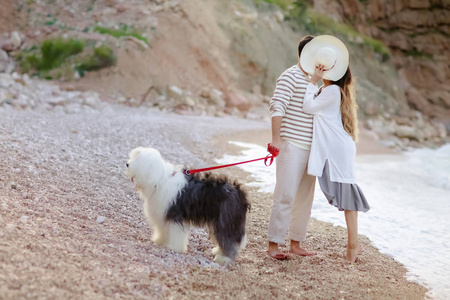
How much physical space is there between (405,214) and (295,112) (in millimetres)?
3747

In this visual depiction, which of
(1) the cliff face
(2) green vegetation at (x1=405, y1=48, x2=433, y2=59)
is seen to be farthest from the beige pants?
(2) green vegetation at (x1=405, y1=48, x2=433, y2=59)

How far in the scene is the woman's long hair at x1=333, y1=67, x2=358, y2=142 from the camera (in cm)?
426

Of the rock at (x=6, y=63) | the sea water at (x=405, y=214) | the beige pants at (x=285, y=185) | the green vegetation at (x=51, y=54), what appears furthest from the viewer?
the green vegetation at (x=51, y=54)

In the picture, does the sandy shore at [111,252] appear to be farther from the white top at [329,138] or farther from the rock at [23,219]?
the white top at [329,138]

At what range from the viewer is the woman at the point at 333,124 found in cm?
411

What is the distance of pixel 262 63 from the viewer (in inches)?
790

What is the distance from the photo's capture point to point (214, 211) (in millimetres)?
3770

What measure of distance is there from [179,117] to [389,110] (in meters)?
13.8

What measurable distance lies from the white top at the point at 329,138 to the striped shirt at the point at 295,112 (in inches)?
1.9

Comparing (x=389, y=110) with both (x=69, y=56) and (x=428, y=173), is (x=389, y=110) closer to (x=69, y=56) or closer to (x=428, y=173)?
(x=428, y=173)


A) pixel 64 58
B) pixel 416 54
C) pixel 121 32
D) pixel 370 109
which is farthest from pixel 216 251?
pixel 416 54

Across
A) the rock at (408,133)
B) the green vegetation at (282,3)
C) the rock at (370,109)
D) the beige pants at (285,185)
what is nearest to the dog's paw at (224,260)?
the beige pants at (285,185)

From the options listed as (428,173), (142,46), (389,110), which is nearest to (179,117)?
(142,46)

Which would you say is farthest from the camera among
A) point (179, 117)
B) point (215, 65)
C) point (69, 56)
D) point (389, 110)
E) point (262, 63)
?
point (389, 110)
